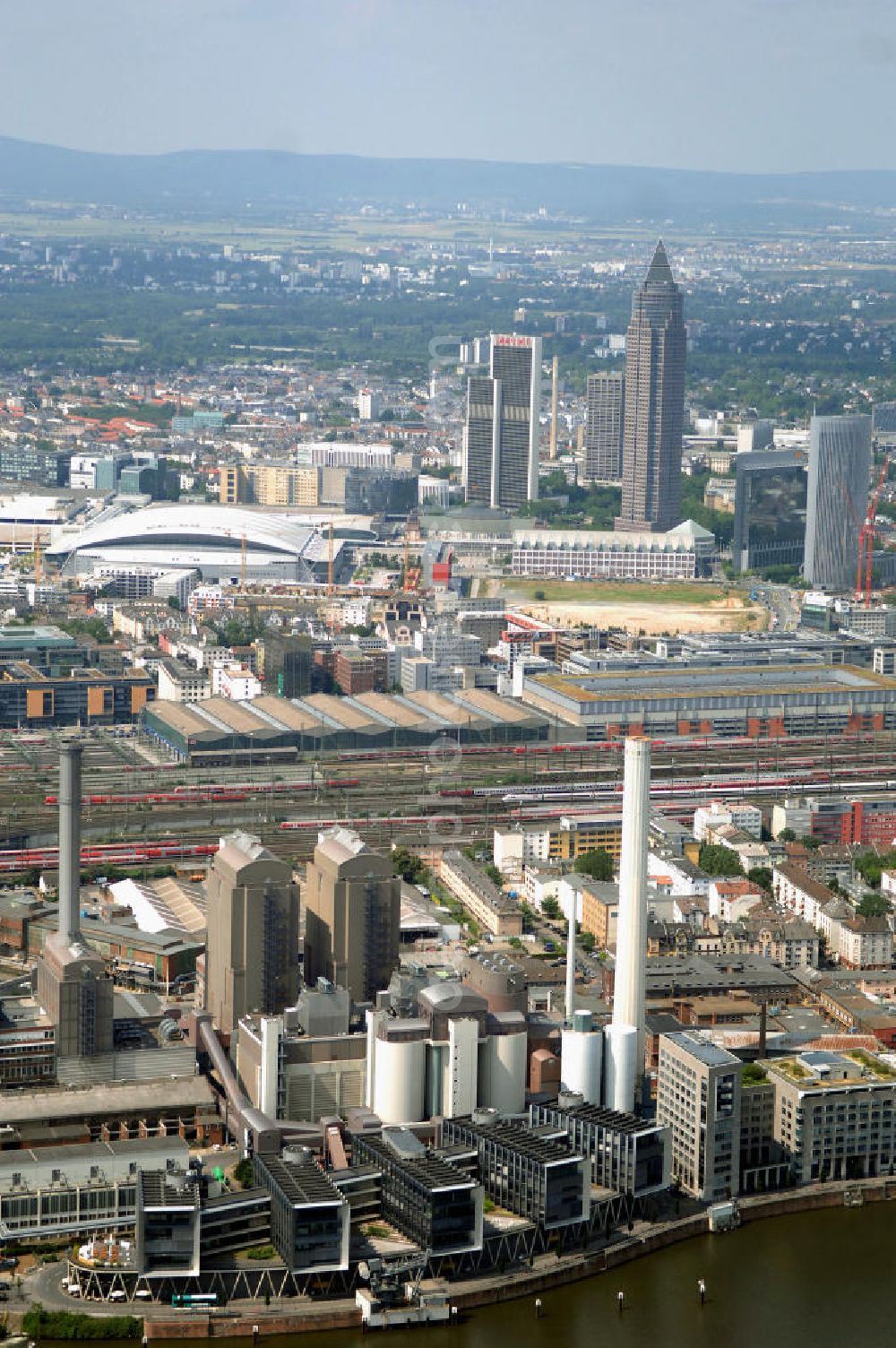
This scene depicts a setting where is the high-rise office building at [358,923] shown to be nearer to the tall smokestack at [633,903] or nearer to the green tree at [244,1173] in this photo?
the tall smokestack at [633,903]

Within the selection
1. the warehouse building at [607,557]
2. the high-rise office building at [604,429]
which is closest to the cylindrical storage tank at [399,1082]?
the warehouse building at [607,557]

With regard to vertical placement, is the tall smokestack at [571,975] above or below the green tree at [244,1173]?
above

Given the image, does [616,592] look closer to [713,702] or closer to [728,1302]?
[713,702]

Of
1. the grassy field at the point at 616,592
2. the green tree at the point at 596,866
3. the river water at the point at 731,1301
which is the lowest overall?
the grassy field at the point at 616,592

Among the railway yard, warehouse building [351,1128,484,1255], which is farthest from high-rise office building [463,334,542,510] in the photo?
warehouse building [351,1128,484,1255]

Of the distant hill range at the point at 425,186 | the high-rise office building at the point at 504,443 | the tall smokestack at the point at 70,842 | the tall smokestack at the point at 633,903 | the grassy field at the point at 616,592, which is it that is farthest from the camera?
the distant hill range at the point at 425,186
